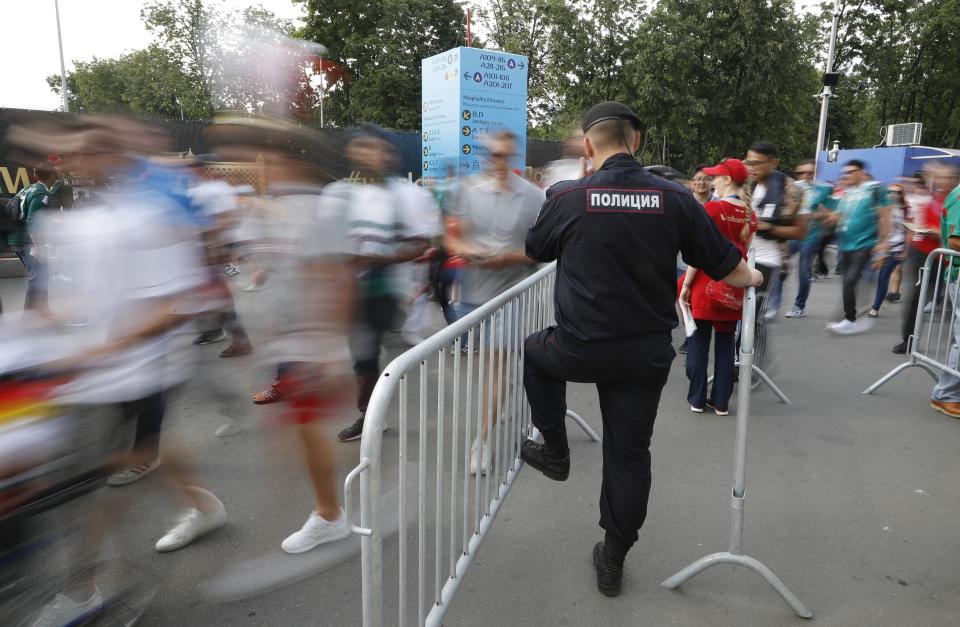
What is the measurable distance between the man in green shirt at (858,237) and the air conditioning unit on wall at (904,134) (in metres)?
20.6

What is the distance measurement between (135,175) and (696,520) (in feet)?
10.6

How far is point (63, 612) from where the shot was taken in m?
2.43

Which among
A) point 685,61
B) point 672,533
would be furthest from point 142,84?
point 672,533

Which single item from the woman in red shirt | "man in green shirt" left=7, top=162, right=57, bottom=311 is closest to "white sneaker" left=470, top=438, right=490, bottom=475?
the woman in red shirt

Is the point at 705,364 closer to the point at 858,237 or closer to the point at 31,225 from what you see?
the point at 858,237

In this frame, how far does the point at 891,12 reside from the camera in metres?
29.6

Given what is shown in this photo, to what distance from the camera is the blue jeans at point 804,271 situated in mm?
8570

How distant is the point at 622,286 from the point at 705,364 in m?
2.82

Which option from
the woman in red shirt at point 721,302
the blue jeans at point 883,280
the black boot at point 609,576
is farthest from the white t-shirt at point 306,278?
the blue jeans at point 883,280

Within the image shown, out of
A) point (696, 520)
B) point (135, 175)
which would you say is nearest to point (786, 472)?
point (696, 520)

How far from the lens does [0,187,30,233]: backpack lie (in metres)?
7.93

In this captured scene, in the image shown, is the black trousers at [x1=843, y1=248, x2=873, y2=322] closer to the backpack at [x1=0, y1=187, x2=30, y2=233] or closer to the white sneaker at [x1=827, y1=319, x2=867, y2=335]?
the white sneaker at [x1=827, y1=319, x2=867, y2=335]

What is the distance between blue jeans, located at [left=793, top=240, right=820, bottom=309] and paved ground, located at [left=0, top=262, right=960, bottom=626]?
3.81 metres

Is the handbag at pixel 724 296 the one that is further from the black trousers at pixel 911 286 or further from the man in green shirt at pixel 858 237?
the man in green shirt at pixel 858 237
